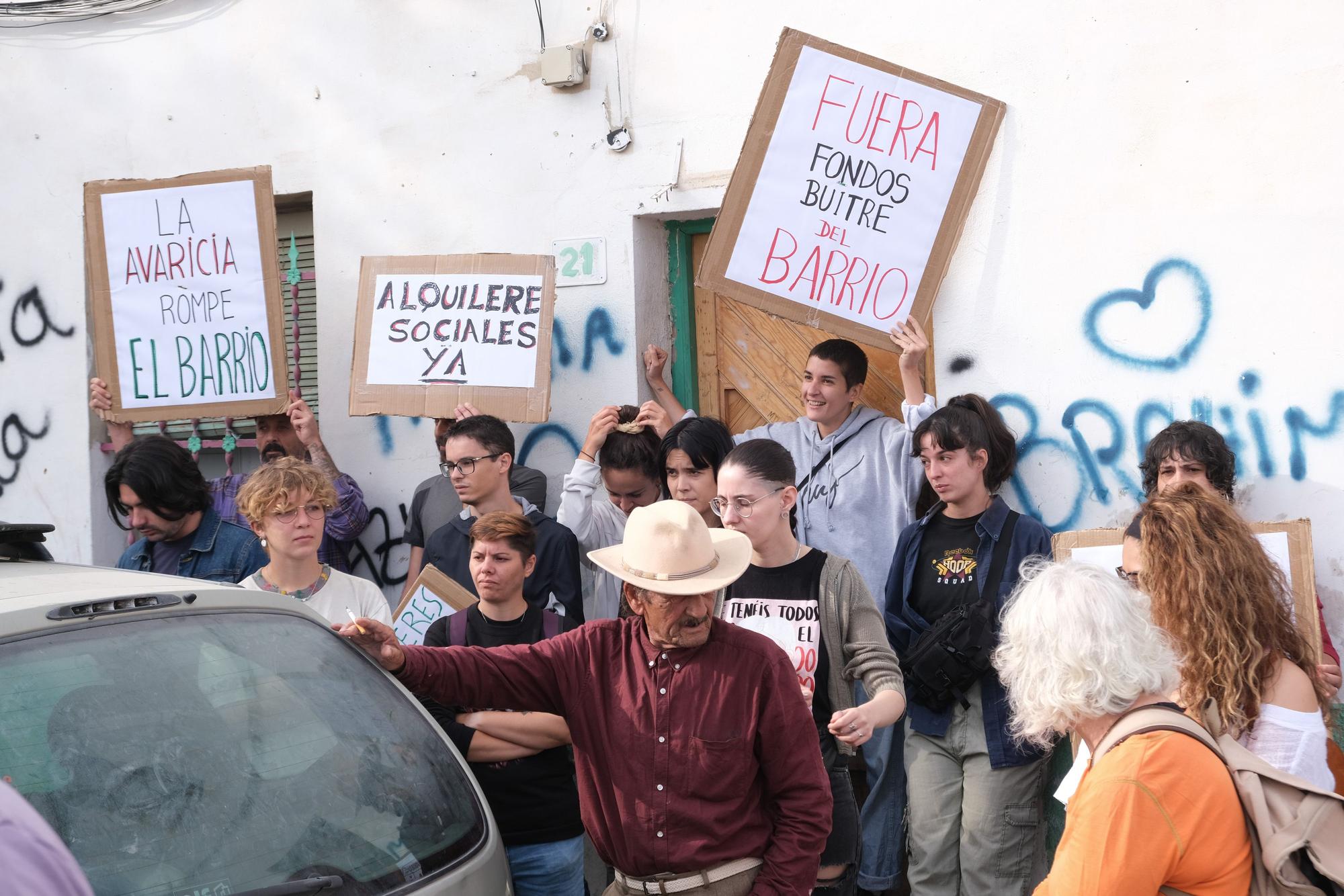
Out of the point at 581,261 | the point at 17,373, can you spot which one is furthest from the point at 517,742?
the point at 17,373

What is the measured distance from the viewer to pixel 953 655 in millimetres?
4254

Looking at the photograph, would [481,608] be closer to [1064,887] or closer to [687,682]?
[687,682]


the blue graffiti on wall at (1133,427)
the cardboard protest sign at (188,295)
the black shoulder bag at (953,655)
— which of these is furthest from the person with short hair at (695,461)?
the cardboard protest sign at (188,295)

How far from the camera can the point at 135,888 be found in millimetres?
2082

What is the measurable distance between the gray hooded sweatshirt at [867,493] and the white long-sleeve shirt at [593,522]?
0.67 meters

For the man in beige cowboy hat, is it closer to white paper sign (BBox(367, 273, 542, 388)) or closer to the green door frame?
white paper sign (BBox(367, 273, 542, 388))

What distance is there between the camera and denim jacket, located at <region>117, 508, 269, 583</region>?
5035 mm

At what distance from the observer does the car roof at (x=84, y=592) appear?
2285 millimetres

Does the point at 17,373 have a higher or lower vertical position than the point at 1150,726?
higher

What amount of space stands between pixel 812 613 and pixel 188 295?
3923 mm

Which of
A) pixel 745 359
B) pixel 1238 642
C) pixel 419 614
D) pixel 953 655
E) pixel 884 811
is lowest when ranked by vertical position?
pixel 884 811

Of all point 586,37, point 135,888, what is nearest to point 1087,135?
point 586,37

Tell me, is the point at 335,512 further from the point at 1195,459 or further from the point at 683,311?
the point at 1195,459

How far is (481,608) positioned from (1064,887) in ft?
6.94
